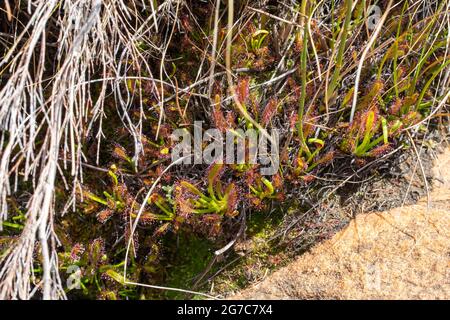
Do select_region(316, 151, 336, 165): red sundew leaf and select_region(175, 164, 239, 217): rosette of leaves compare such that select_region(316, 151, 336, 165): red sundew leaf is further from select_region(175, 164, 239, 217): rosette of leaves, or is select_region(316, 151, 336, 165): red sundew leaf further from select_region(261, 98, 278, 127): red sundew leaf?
select_region(175, 164, 239, 217): rosette of leaves

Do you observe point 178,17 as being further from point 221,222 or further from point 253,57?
point 221,222

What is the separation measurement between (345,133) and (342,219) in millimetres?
395

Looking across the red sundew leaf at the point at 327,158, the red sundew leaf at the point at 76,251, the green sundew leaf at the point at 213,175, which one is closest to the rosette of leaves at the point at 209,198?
the green sundew leaf at the point at 213,175

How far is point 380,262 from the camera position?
88.4 inches

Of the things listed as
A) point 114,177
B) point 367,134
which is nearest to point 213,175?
point 114,177

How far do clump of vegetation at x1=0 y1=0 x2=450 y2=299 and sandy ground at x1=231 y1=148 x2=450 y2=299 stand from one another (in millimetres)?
237

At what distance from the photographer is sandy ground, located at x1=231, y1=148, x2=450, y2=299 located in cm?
218

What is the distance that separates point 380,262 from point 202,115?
104 cm

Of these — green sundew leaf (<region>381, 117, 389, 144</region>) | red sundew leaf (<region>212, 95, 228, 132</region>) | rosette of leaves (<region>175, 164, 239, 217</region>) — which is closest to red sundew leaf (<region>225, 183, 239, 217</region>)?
rosette of leaves (<region>175, 164, 239, 217</region>)

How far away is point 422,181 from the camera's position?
2453 mm

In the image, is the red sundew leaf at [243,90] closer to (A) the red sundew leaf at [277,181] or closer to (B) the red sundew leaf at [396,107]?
(A) the red sundew leaf at [277,181]

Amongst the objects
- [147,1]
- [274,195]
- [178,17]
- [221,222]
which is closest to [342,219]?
[274,195]

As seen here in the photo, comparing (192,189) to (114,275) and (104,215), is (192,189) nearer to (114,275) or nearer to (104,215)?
(104,215)
